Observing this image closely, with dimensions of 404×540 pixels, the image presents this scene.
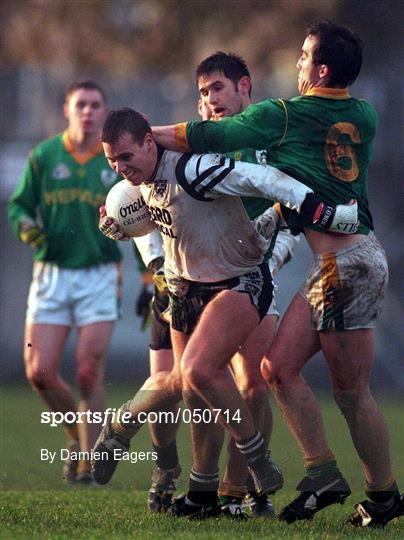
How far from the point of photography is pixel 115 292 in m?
8.84

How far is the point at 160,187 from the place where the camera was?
6145mm

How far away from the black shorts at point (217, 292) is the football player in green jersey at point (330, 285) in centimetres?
17

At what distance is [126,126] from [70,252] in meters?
2.91

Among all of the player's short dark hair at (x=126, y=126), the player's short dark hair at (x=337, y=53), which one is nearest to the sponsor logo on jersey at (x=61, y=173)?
the player's short dark hair at (x=126, y=126)

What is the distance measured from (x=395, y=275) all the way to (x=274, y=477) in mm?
10376

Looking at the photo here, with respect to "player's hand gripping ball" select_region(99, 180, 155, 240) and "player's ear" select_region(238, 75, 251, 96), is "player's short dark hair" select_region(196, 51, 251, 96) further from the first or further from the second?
"player's hand gripping ball" select_region(99, 180, 155, 240)

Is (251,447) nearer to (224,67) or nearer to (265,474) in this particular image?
(265,474)

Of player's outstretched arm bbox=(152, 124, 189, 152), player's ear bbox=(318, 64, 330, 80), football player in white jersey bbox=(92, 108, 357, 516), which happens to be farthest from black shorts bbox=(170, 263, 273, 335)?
player's ear bbox=(318, 64, 330, 80)

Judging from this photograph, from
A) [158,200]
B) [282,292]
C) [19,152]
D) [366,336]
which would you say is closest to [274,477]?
[366,336]

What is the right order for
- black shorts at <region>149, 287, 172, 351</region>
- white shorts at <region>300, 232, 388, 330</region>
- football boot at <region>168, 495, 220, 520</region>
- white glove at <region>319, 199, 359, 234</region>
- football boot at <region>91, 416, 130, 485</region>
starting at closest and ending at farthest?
white glove at <region>319, 199, 359, 234</region>, white shorts at <region>300, 232, 388, 330</region>, football boot at <region>168, 495, 220, 520</region>, football boot at <region>91, 416, 130, 485</region>, black shorts at <region>149, 287, 172, 351</region>

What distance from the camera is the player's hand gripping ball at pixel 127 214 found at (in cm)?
636

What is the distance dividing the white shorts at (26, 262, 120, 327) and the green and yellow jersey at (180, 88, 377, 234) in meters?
2.72

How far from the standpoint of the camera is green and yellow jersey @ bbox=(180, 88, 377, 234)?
5.98 metres

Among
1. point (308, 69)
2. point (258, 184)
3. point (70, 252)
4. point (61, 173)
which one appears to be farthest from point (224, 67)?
point (70, 252)
